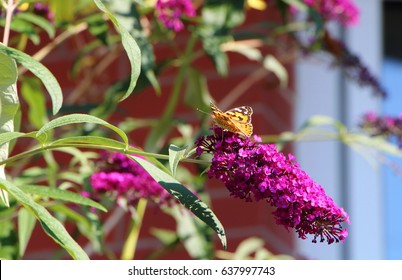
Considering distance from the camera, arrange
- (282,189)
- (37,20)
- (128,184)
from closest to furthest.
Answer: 1. (282,189)
2. (128,184)
3. (37,20)

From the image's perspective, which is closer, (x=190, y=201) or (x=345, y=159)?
(x=190, y=201)

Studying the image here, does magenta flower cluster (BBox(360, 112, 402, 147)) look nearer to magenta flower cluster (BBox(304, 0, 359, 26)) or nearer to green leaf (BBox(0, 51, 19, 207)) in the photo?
magenta flower cluster (BBox(304, 0, 359, 26))

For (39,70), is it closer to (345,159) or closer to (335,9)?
(335,9)

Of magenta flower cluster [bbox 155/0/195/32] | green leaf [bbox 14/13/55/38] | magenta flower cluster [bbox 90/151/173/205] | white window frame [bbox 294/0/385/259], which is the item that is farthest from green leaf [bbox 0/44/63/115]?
white window frame [bbox 294/0/385/259]

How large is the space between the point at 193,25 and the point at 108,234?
2.04 feet

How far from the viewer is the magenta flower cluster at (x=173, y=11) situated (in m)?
1.84

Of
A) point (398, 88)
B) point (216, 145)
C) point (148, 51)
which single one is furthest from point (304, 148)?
point (216, 145)

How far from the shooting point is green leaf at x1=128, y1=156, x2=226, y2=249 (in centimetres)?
119

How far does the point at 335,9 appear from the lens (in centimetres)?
217

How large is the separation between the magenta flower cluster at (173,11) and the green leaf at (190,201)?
66cm

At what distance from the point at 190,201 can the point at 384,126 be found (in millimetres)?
885

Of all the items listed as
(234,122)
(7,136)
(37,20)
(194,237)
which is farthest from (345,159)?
(7,136)

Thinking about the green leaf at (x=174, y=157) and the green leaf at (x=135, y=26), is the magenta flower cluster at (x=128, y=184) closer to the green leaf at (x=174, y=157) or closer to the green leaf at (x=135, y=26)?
the green leaf at (x=135, y=26)

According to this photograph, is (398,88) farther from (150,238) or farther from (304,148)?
(150,238)
